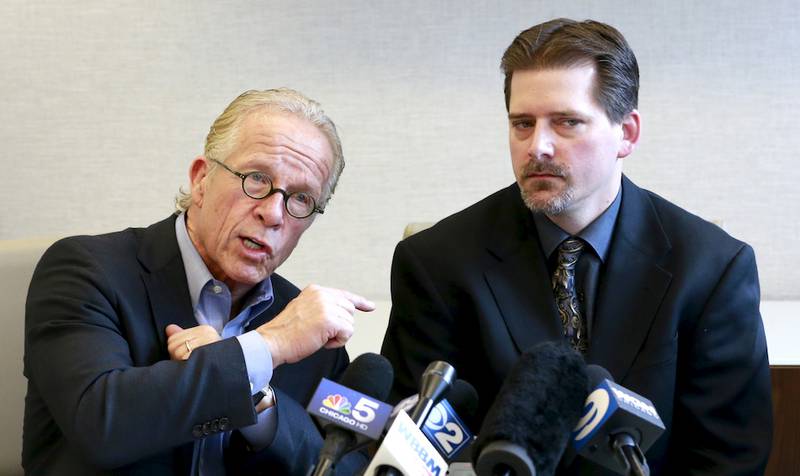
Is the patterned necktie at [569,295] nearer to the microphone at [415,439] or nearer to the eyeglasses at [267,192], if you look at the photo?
the eyeglasses at [267,192]

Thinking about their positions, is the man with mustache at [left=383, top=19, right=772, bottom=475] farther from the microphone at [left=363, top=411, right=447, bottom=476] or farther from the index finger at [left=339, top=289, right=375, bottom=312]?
the microphone at [left=363, top=411, right=447, bottom=476]

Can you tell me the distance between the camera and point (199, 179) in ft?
6.52

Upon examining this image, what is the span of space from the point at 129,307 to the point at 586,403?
902 millimetres

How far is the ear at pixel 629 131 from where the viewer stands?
6.61 feet

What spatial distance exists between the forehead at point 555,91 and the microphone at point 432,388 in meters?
0.85

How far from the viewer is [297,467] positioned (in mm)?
1712

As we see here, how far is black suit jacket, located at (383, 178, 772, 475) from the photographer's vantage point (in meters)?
1.83

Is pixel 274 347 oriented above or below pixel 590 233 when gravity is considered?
below

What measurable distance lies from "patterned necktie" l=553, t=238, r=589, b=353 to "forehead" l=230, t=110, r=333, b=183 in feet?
1.66

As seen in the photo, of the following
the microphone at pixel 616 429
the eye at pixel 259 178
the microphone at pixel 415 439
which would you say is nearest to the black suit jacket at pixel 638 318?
the eye at pixel 259 178

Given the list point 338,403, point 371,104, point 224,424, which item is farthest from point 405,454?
point 371,104

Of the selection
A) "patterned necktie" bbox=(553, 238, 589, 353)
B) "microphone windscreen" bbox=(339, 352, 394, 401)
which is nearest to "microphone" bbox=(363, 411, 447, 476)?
"microphone windscreen" bbox=(339, 352, 394, 401)

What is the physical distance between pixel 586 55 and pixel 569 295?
47 centimetres

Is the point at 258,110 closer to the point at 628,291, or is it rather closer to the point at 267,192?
the point at 267,192
